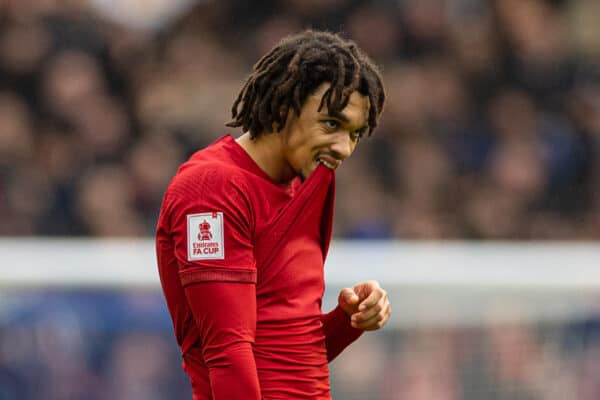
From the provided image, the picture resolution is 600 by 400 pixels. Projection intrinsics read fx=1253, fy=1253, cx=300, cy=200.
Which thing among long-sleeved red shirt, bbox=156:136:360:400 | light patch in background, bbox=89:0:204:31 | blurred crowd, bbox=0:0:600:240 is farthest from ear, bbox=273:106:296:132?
light patch in background, bbox=89:0:204:31

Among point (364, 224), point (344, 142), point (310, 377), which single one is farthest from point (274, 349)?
point (364, 224)

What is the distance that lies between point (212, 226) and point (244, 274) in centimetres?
11

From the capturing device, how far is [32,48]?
702 cm

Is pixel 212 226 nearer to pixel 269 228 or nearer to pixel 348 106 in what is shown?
pixel 269 228

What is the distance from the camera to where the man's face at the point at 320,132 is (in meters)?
2.42

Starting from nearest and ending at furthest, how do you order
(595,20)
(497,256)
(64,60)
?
1. (497,256)
2. (64,60)
3. (595,20)

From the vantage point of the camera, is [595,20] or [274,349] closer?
[274,349]

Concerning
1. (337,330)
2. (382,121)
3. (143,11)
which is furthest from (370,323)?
(143,11)

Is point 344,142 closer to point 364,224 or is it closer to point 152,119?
point 364,224

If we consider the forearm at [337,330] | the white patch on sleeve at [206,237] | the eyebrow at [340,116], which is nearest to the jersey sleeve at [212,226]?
the white patch on sleeve at [206,237]

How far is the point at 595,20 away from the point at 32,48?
368cm

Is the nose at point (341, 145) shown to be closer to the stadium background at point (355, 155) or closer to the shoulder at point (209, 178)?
the shoulder at point (209, 178)

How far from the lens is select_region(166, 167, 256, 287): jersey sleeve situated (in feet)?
7.64

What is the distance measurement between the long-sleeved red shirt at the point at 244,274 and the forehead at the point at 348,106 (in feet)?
0.37
